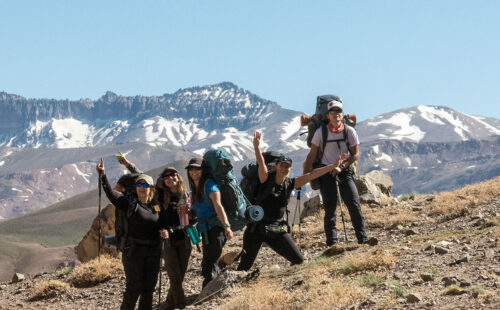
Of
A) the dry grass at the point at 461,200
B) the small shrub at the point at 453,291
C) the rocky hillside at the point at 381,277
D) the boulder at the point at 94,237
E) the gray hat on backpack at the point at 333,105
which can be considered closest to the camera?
the small shrub at the point at 453,291

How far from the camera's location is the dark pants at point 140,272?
891 centimetres

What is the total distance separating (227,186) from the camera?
946cm

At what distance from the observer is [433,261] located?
9328 mm

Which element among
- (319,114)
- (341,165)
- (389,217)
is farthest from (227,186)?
(389,217)

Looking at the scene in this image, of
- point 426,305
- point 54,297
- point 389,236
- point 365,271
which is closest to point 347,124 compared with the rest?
point 389,236

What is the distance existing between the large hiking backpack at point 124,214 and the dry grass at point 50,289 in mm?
6286

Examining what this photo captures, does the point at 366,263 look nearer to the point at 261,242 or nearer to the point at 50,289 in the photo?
the point at 261,242

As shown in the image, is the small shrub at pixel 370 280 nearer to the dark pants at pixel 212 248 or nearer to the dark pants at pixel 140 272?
the dark pants at pixel 212 248

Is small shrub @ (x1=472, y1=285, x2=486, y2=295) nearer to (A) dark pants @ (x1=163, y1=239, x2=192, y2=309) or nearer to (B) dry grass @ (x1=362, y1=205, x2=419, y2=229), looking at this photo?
(A) dark pants @ (x1=163, y1=239, x2=192, y2=309)

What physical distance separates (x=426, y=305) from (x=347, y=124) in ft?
18.4

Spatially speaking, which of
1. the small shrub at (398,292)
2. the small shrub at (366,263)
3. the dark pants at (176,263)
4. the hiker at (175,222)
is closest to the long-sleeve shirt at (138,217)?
the hiker at (175,222)

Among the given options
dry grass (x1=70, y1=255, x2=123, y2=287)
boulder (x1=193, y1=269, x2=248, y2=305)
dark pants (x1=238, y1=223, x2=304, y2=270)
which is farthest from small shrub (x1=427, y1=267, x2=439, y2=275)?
dry grass (x1=70, y1=255, x2=123, y2=287)

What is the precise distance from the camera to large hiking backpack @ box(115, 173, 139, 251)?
29.5 feet

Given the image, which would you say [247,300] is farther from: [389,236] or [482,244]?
[389,236]
